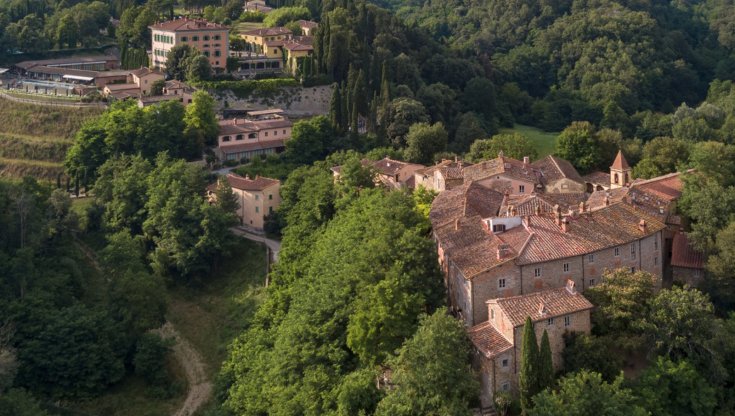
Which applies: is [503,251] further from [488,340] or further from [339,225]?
[339,225]

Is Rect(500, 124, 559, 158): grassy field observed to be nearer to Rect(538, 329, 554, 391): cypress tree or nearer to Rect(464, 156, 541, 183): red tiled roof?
Rect(464, 156, 541, 183): red tiled roof

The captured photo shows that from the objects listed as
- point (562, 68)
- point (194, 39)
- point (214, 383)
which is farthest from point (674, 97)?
point (214, 383)

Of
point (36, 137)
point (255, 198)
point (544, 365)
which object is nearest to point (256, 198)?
point (255, 198)

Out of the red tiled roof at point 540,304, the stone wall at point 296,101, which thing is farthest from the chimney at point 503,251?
the stone wall at point 296,101

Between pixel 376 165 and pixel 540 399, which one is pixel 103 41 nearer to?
pixel 376 165

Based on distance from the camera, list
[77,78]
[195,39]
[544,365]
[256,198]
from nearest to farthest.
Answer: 1. [544,365]
2. [256,198]
3. [77,78]
4. [195,39]
